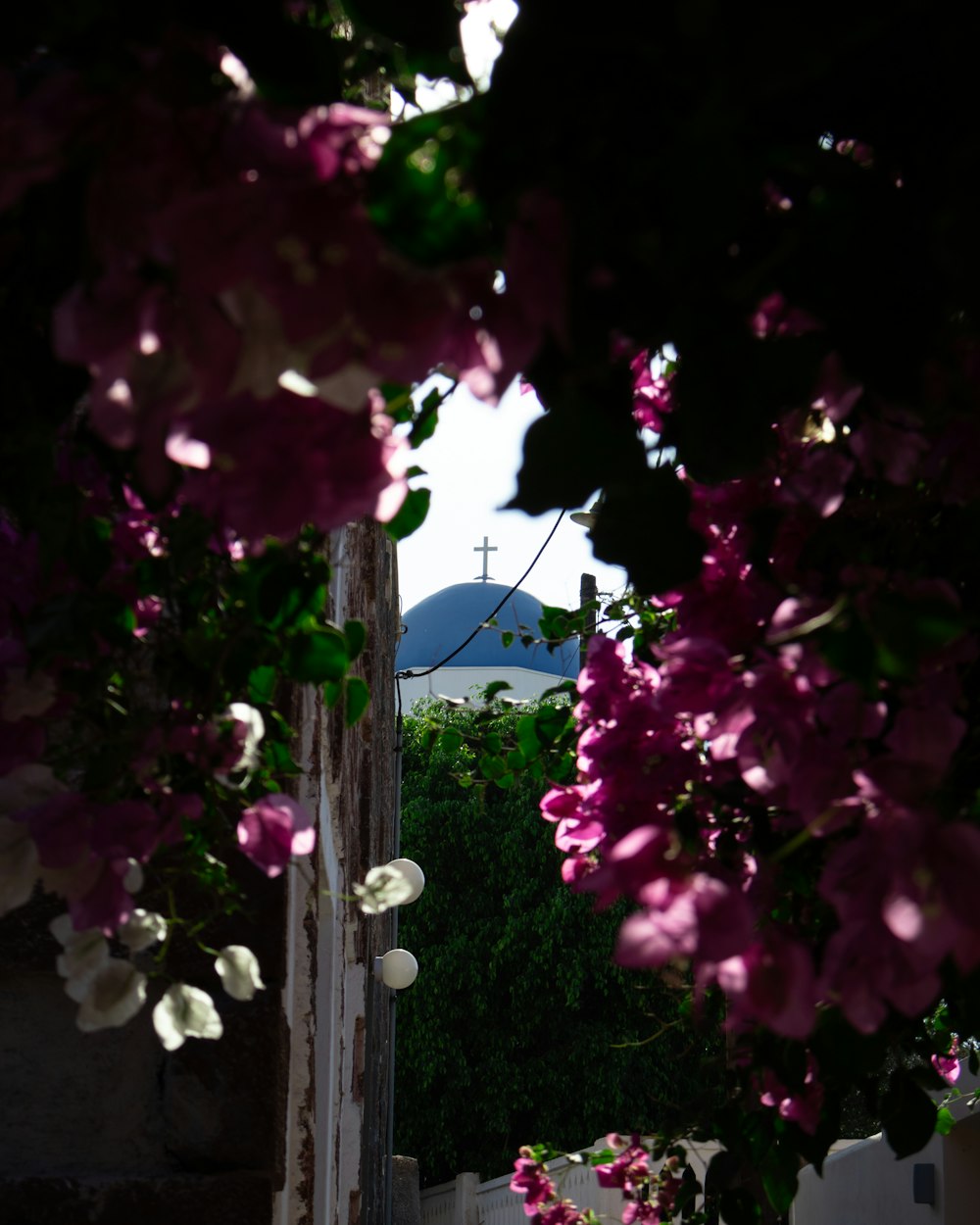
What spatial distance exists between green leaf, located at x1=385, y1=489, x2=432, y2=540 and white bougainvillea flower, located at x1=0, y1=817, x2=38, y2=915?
0.48 meters

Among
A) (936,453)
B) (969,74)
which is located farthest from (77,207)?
(936,453)

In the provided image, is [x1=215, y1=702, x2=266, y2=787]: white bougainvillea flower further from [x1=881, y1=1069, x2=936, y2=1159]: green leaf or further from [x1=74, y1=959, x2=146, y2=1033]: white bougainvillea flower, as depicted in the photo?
[x1=881, y1=1069, x2=936, y2=1159]: green leaf

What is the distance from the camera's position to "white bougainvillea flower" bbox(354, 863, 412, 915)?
1517mm

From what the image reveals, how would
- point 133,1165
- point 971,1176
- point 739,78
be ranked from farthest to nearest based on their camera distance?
point 971,1176, point 133,1165, point 739,78

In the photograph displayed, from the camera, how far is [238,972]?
3.92 ft

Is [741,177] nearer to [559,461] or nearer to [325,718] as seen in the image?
[559,461]

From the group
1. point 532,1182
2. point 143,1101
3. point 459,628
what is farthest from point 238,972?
point 459,628

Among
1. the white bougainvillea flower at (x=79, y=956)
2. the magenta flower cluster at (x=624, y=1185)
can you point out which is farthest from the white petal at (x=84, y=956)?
the magenta flower cluster at (x=624, y=1185)

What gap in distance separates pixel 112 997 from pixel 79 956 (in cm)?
5

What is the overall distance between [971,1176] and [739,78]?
903 centimetres

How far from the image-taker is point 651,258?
796 millimetres

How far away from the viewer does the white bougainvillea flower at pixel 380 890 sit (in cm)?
152

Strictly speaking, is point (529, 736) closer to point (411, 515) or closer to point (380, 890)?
point (380, 890)

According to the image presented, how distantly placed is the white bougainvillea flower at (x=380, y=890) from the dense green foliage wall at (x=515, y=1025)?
15067mm
